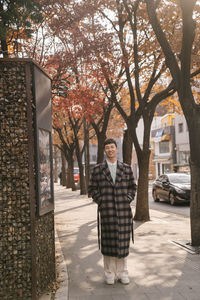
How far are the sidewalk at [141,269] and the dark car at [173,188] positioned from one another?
7.56 metres

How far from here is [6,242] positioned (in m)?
4.73

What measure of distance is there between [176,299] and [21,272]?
1911 mm

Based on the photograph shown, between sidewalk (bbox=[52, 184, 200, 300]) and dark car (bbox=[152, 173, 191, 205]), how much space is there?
7562 mm

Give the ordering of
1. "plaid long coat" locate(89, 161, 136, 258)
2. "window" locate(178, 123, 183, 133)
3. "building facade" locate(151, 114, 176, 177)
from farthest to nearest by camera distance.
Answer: "building facade" locate(151, 114, 176, 177), "window" locate(178, 123, 183, 133), "plaid long coat" locate(89, 161, 136, 258)

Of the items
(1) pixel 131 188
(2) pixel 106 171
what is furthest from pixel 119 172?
(1) pixel 131 188

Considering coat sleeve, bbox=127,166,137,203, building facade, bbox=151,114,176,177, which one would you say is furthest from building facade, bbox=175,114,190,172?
coat sleeve, bbox=127,166,137,203

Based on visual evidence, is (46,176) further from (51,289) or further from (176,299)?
(176,299)

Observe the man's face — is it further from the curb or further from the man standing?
the curb

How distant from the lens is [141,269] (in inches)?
243

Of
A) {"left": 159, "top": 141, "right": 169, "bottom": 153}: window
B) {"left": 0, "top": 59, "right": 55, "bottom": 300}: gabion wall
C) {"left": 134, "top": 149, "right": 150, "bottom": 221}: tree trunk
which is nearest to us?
{"left": 0, "top": 59, "right": 55, "bottom": 300}: gabion wall

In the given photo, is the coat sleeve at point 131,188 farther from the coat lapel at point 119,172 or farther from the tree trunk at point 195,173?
the tree trunk at point 195,173

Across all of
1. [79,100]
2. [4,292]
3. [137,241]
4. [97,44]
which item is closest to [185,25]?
[137,241]

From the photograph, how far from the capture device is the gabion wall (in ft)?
15.5

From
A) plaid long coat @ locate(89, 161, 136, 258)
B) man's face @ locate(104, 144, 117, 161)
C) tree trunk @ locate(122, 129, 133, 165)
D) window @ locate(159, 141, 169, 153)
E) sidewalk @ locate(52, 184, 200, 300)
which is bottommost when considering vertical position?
sidewalk @ locate(52, 184, 200, 300)
